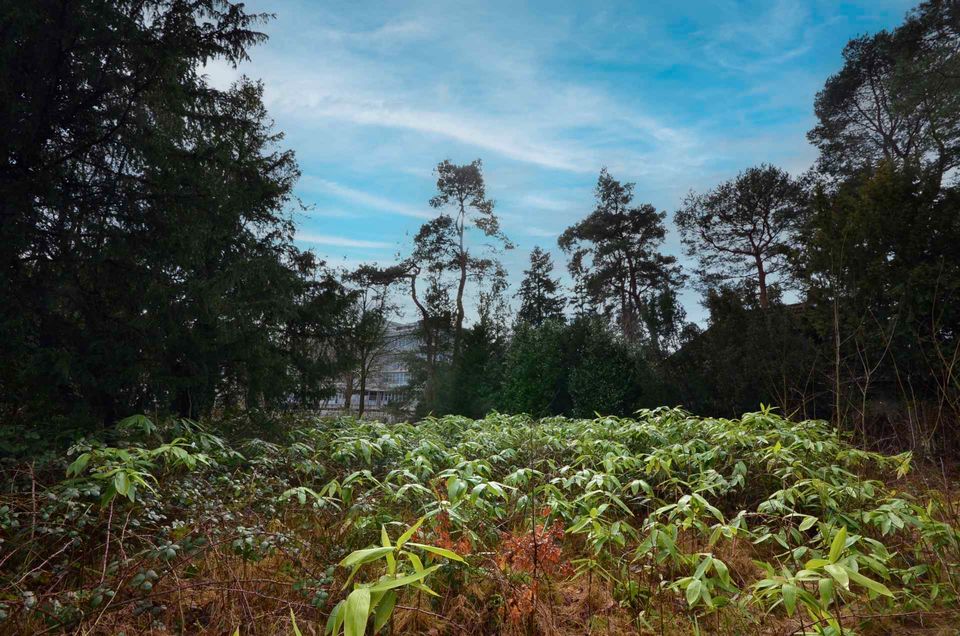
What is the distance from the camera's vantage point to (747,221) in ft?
53.6

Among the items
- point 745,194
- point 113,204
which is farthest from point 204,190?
point 745,194

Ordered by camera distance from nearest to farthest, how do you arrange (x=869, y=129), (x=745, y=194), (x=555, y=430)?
(x=555, y=430) → (x=869, y=129) → (x=745, y=194)

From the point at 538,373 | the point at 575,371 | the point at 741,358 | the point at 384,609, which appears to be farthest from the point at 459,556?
the point at 538,373

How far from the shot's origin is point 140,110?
5555 mm

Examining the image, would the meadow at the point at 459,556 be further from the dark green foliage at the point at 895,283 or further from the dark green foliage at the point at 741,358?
the dark green foliage at the point at 741,358

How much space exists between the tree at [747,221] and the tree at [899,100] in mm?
1236

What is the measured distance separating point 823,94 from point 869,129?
1.49 metres

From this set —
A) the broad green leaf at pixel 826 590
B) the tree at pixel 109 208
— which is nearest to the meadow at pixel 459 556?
the broad green leaf at pixel 826 590

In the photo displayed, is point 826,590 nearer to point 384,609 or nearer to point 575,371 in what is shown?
point 384,609

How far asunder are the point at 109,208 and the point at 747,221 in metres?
15.8

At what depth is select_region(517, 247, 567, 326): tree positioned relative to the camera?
2144cm

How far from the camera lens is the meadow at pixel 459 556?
6.89 feet

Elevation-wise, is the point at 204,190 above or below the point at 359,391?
above

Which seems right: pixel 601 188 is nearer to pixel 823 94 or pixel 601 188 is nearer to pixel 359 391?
pixel 823 94
